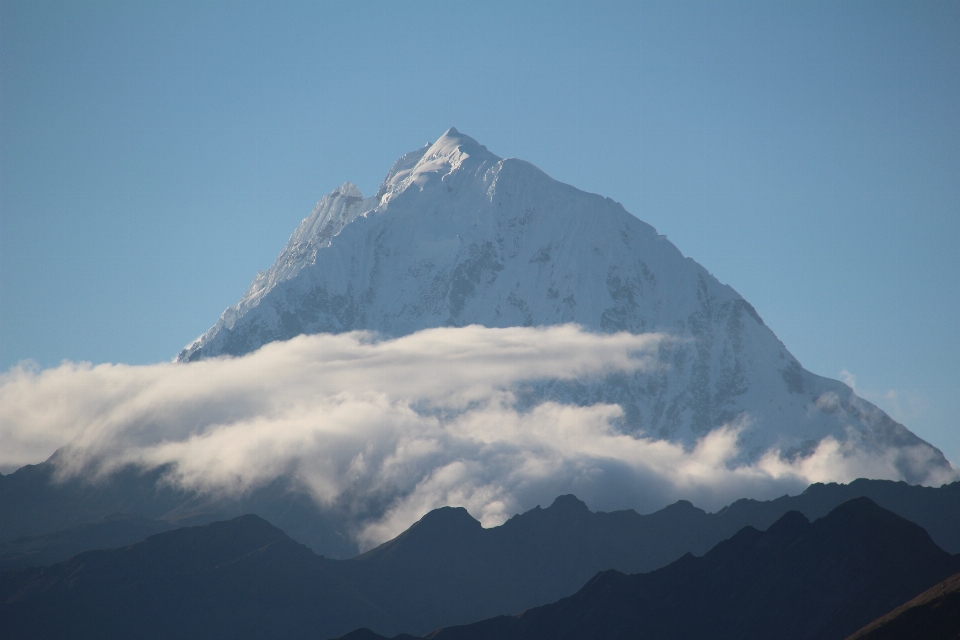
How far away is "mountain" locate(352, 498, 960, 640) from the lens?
550 feet

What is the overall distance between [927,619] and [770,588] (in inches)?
1782

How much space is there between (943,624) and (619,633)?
5853cm

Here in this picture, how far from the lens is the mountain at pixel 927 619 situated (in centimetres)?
13300

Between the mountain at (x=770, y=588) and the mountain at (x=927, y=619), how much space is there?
2140 cm

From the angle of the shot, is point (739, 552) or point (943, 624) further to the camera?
point (739, 552)

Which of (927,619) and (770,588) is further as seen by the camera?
(770,588)

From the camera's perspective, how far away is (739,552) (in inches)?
7603

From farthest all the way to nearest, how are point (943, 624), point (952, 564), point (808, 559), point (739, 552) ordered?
point (739, 552) → point (808, 559) → point (952, 564) → point (943, 624)

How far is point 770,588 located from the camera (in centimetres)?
18025

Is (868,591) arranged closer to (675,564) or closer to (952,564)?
(952,564)

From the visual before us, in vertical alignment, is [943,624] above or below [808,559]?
below

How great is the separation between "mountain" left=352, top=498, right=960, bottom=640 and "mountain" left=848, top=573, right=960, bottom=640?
21.4m

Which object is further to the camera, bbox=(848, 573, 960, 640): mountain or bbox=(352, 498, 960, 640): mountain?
bbox=(352, 498, 960, 640): mountain

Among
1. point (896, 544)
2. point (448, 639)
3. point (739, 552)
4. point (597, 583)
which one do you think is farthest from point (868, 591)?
point (448, 639)
